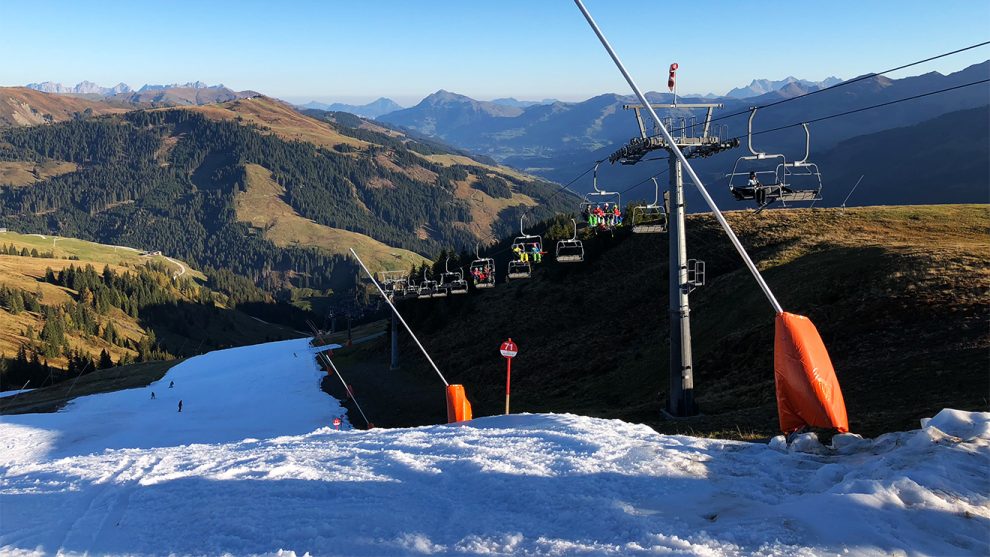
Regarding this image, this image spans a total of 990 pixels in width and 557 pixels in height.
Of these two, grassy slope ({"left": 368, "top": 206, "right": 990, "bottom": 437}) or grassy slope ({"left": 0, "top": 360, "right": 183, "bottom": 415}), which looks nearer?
grassy slope ({"left": 368, "top": 206, "right": 990, "bottom": 437})

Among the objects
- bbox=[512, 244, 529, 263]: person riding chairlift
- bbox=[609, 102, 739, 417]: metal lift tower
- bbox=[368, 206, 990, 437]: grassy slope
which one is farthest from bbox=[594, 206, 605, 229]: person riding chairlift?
bbox=[368, 206, 990, 437]: grassy slope

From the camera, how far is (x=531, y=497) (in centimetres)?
1102

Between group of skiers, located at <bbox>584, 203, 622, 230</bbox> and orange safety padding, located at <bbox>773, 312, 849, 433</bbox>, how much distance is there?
14.7 metres

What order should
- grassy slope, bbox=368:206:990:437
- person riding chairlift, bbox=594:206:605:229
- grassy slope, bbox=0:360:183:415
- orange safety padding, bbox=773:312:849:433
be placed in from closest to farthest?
1. orange safety padding, bbox=773:312:849:433
2. grassy slope, bbox=368:206:990:437
3. person riding chairlift, bbox=594:206:605:229
4. grassy slope, bbox=0:360:183:415

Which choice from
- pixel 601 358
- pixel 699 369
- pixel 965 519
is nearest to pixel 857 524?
pixel 965 519

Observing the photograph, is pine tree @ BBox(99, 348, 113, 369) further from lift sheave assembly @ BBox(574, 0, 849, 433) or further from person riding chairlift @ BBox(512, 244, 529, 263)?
lift sheave assembly @ BBox(574, 0, 849, 433)

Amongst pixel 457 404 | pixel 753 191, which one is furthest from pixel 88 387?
pixel 753 191

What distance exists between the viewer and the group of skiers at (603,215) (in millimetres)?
29078

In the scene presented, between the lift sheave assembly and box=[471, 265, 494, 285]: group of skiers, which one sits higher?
the lift sheave assembly

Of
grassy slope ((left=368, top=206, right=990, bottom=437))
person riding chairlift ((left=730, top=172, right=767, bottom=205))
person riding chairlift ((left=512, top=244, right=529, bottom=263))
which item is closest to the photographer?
person riding chairlift ((left=730, top=172, right=767, bottom=205))

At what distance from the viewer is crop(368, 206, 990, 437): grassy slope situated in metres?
20.1

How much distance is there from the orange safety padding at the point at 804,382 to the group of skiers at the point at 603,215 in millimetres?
14665

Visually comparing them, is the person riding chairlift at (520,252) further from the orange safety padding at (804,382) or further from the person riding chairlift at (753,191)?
the orange safety padding at (804,382)

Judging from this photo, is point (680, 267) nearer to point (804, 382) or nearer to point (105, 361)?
point (804, 382)
